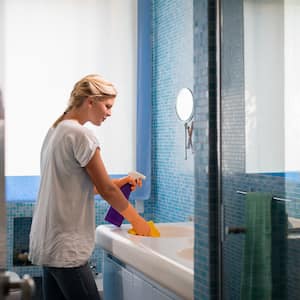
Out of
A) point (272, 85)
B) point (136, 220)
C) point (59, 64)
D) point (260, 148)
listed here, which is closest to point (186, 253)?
point (136, 220)

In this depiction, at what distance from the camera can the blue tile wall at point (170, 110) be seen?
3.49 metres

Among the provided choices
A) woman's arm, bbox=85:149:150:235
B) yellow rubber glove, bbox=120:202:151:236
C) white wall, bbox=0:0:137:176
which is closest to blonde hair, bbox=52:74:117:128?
woman's arm, bbox=85:149:150:235

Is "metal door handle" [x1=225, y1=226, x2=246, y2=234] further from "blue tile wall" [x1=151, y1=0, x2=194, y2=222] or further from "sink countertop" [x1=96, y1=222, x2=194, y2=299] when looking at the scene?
"blue tile wall" [x1=151, y1=0, x2=194, y2=222]

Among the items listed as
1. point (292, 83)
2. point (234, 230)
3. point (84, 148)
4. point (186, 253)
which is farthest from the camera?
point (84, 148)

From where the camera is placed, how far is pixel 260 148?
1477 mm

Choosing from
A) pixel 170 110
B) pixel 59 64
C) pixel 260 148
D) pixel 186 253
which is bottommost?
pixel 186 253

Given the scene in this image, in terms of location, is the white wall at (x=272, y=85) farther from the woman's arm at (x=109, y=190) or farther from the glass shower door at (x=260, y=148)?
the woman's arm at (x=109, y=190)

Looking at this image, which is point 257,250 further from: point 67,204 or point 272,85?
point 67,204

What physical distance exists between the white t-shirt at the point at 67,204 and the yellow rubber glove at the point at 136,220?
170mm

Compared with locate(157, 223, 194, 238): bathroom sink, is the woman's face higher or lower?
higher

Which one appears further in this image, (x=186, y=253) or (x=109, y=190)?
(x=109, y=190)

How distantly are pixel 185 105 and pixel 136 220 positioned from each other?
38.1 inches

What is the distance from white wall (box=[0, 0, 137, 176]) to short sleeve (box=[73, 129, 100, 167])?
51.5 inches

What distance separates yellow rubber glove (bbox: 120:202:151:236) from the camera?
261 cm
